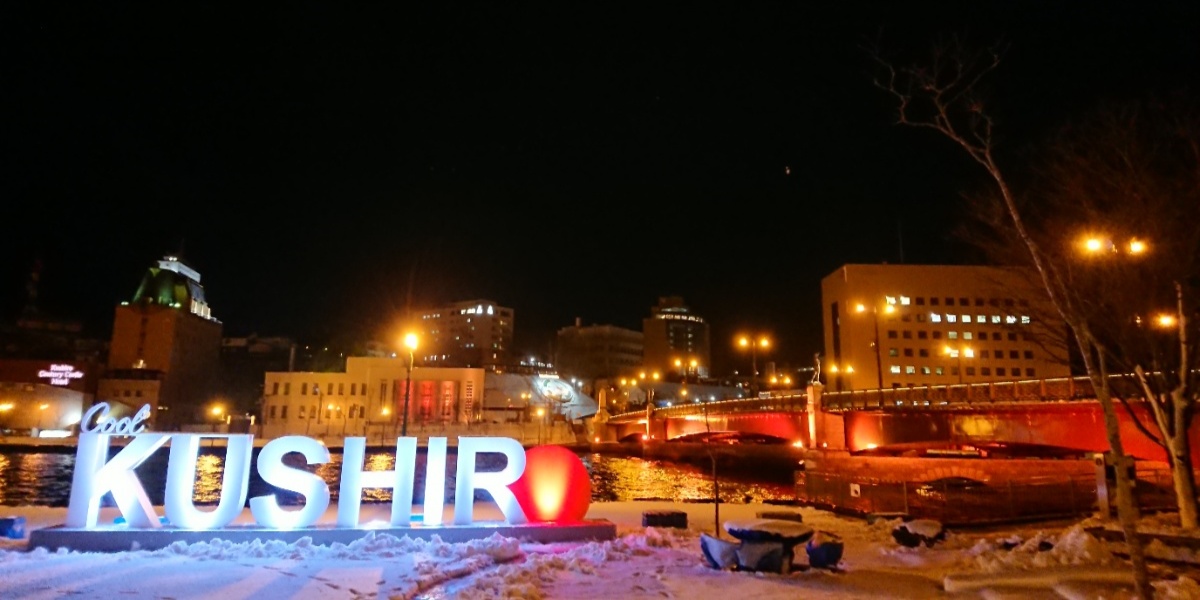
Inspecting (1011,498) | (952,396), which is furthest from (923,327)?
(1011,498)

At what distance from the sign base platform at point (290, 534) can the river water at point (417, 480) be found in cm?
1310

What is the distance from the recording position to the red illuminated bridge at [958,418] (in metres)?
29.7

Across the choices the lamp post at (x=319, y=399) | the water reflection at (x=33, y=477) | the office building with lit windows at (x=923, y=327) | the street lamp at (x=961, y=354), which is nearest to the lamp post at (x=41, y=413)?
the water reflection at (x=33, y=477)

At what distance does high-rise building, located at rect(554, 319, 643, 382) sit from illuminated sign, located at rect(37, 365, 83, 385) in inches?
4219

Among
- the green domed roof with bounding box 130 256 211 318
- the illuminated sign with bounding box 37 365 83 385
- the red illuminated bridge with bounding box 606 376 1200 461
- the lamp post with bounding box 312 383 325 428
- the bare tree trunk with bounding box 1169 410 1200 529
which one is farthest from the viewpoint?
the green domed roof with bounding box 130 256 211 318

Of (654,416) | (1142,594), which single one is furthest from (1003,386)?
(654,416)

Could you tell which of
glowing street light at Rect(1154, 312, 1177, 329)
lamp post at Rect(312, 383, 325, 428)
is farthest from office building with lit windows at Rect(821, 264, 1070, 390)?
glowing street light at Rect(1154, 312, 1177, 329)

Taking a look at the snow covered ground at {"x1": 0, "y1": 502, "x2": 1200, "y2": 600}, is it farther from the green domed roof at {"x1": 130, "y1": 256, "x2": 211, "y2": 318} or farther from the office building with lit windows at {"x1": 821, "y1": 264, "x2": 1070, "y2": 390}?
the green domed roof at {"x1": 130, "y1": 256, "x2": 211, "y2": 318}

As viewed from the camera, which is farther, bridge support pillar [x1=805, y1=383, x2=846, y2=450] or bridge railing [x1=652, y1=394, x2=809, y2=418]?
bridge railing [x1=652, y1=394, x2=809, y2=418]

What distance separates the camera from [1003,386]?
1383 inches

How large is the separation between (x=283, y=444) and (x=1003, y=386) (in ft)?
109

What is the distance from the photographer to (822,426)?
47281mm

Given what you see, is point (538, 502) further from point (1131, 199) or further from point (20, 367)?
point (20, 367)

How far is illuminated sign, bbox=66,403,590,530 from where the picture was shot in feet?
47.4
